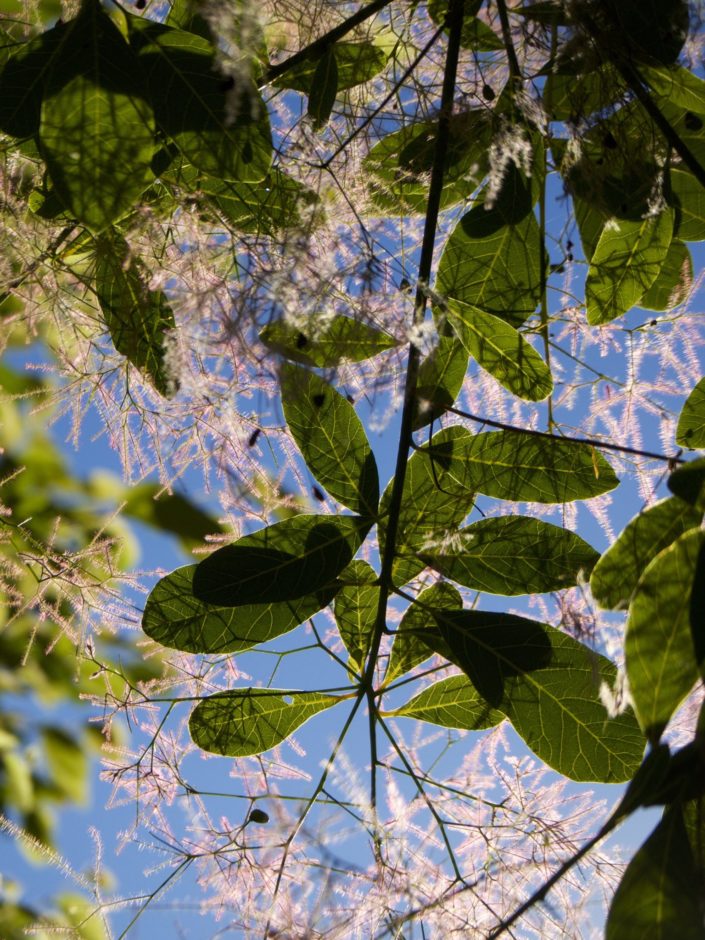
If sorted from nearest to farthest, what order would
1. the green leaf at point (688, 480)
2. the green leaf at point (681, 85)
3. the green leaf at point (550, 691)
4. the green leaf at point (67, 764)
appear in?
1. the green leaf at point (688, 480)
2. the green leaf at point (550, 691)
3. the green leaf at point (681, 85)
4. the green leaf at point (67, 764)

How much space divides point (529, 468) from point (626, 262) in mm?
190

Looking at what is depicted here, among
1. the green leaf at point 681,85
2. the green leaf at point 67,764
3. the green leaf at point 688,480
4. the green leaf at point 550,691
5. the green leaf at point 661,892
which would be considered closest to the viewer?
the green leaf at point 661,892

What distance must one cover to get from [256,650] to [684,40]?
0.56 m

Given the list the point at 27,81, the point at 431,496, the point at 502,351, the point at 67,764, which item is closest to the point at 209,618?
the point at 431,496

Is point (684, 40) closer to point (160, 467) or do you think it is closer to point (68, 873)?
point (160, 467)

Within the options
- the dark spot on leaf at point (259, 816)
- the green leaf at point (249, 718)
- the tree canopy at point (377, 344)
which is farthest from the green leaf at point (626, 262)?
the dark spot on leaf at point (259, 816)

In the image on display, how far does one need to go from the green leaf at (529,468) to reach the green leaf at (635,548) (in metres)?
0.12

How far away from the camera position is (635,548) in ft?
1.75

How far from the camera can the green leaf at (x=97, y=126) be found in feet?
1.90

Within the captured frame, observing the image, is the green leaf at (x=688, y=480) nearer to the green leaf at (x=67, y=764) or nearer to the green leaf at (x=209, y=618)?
the green leaf at (x=209, y=618)

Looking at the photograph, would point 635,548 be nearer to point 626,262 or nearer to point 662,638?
point 662,638

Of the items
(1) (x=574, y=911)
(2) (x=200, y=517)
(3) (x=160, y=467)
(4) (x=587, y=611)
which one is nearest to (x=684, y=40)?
(4) (x=587, y=611)

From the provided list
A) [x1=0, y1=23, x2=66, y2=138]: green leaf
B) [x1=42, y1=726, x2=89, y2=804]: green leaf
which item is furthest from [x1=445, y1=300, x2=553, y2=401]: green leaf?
A: [x1=42, y1=726, x2=89, y2=804]: green leaf

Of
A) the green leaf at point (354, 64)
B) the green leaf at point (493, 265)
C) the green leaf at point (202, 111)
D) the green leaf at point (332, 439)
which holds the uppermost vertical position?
the green leaf at point (354, 64)
